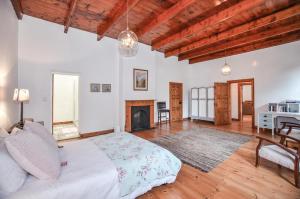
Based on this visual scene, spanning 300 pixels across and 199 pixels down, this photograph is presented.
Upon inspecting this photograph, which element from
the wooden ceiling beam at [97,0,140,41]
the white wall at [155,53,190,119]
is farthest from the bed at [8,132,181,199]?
the white wall at [155,53,190,119]

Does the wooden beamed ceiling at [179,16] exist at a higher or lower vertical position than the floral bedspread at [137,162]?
higher

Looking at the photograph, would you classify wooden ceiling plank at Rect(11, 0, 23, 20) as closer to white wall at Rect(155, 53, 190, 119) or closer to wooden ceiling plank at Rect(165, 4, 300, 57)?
white wall at Rect(155, 53, 190, 119)

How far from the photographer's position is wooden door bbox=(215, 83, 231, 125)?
6.30 meters

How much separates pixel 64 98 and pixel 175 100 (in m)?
5.43

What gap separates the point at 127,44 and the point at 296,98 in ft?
18.6

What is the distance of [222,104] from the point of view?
6434 millimetres

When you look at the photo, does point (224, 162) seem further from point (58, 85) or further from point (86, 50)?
point (58, 85)

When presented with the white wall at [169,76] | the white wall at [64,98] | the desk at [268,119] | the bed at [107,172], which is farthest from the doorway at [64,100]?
the desk at [268,119]

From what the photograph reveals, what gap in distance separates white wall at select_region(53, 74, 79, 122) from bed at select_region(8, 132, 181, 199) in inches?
211

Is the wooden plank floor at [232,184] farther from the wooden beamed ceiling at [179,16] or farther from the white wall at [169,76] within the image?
the white wall at [169,76]

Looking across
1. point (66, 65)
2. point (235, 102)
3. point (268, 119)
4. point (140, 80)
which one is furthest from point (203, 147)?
point (235, 102)

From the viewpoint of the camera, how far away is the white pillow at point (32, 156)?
1.19m

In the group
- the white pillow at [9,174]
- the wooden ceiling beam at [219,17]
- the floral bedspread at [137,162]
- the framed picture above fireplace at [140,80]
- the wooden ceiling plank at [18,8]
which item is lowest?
the floral bedspread at [137,162]

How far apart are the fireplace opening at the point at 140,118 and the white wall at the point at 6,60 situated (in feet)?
10.8
